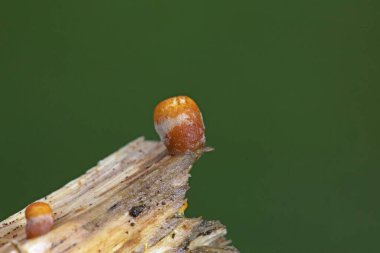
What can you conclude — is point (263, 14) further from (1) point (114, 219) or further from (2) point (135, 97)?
(1) point (114, 219)

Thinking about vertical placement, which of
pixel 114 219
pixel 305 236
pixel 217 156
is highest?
pixel 114 219

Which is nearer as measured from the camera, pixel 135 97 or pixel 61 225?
pixel 61 225

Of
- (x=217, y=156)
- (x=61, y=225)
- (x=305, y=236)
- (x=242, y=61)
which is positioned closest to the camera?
(x=61, y=225)

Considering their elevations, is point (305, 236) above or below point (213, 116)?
below

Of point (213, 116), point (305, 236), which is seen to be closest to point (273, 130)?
point (213, 116)

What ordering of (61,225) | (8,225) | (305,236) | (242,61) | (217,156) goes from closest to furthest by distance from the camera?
(61,225) < (8,225) < (305,236) < (217,156) < (242,61)
